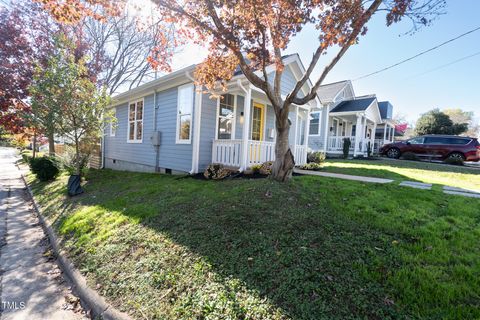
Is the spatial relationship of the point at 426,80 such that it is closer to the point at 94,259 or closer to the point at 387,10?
the point at 387,10

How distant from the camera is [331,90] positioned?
57.0ft

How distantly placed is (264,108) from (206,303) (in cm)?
843

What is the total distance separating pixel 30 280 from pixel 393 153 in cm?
1836

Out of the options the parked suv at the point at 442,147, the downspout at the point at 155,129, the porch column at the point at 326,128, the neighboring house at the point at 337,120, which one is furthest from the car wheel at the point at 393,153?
the downspout at the point at 155,129

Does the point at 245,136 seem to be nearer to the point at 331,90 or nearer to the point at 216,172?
the point at 216,172

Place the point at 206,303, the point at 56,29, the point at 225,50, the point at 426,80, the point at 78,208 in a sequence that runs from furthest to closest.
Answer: the point at 426,80, the point at 56,29, the point at 78,208, the point at 225,50, the point at 206,303

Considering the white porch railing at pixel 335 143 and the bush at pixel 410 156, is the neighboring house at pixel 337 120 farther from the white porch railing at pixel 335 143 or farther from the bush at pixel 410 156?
the bush at pixel 410 156

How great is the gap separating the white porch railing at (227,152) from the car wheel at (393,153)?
1330 centimetres

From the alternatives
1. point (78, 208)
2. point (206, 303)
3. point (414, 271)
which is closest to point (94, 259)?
point (206, 303)

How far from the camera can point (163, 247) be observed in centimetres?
306

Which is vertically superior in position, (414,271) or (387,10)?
(387,10)

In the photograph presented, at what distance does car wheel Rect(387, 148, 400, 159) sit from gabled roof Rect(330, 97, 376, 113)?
3421 mm

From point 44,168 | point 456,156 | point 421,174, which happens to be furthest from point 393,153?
point 44,168

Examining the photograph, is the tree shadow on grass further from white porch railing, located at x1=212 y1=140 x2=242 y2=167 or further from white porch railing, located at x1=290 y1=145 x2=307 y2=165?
white porch railing, located at x1=290 y1=145 x2=307 y2=165
